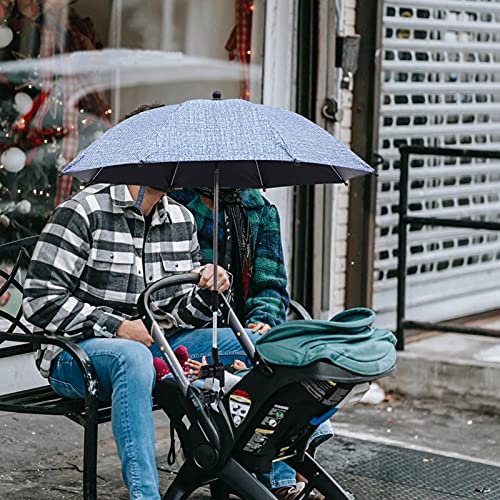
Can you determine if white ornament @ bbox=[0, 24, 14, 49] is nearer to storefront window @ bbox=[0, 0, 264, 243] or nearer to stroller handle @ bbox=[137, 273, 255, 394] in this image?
storefront window @ bbox=[0, 0, 264, 243]

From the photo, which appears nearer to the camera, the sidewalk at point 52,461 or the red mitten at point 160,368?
the red mitten at point 160,368

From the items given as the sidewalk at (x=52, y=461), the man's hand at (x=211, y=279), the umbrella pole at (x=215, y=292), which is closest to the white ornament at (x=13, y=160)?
the sidewalk at (x=52, y=461)

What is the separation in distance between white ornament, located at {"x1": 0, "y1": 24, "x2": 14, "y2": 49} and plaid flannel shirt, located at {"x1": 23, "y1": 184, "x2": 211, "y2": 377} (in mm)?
1563

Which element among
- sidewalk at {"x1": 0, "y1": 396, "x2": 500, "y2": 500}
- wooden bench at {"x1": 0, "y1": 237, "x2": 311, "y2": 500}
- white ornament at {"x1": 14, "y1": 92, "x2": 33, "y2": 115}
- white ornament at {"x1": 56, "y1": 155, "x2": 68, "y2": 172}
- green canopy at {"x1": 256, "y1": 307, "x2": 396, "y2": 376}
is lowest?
sidewalk at {"x1": 0, "y1": 396, "x2": 500, "y2": 500}

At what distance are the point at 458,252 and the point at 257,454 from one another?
4148mm

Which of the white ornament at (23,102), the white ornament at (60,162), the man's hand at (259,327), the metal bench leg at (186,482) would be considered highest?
the white ornament at (23,102)

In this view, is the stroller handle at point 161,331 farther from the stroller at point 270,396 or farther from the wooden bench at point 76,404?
the wooden bench at point 76,404

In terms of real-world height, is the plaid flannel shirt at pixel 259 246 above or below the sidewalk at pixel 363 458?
above

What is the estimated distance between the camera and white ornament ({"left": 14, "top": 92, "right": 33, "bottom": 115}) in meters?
5.68

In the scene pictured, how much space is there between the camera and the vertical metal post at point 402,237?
6.50 m

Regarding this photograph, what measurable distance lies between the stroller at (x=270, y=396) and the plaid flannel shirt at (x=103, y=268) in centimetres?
25

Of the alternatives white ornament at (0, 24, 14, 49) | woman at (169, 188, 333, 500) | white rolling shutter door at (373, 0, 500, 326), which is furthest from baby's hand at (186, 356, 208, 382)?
white rolling shutter door at (373, 0, 500, 326)

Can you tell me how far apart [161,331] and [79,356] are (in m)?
0.28

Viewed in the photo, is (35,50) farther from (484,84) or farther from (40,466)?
(484,84)
